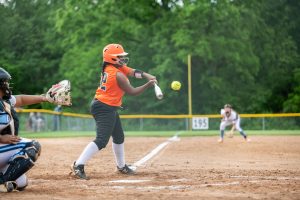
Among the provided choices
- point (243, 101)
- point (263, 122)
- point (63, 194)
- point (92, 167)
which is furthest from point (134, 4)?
point (63, 194)

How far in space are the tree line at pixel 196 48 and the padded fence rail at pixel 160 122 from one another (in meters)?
4.93

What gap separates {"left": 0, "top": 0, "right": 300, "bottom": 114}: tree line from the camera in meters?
44.7

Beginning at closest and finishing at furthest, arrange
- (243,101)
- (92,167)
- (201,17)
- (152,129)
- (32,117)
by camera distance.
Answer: (92,167) < (32,117) < (152,129) < (201,17) < (243,101)

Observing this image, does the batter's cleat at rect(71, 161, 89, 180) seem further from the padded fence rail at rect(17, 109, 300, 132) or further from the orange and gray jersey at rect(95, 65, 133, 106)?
the padded fence rail at rect(17, 109, 300, 132)

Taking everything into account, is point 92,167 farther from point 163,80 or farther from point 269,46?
point 269,46

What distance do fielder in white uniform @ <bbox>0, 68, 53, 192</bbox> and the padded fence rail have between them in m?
29.2

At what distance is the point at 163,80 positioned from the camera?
44.6 m

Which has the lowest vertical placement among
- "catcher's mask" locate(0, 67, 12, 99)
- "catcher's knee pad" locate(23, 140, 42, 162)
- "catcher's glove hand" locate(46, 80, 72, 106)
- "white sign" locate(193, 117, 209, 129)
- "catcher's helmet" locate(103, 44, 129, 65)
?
"white sign" locate(193, 117, 209, 129)

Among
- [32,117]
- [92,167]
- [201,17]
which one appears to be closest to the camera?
[92,167]

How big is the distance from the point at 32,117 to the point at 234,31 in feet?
54.3

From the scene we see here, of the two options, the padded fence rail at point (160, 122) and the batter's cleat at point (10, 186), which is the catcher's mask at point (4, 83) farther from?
the padded fence rail at point (160, 122)

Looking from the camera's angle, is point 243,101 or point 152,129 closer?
point 152,129

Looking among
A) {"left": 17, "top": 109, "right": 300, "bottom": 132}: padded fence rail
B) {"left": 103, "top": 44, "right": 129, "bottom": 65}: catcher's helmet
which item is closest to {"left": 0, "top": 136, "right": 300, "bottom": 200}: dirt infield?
{"left": 103, "top": 44, "right": 129, "bottom": 65}: catcher's helmet

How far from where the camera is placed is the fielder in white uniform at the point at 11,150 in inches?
307
